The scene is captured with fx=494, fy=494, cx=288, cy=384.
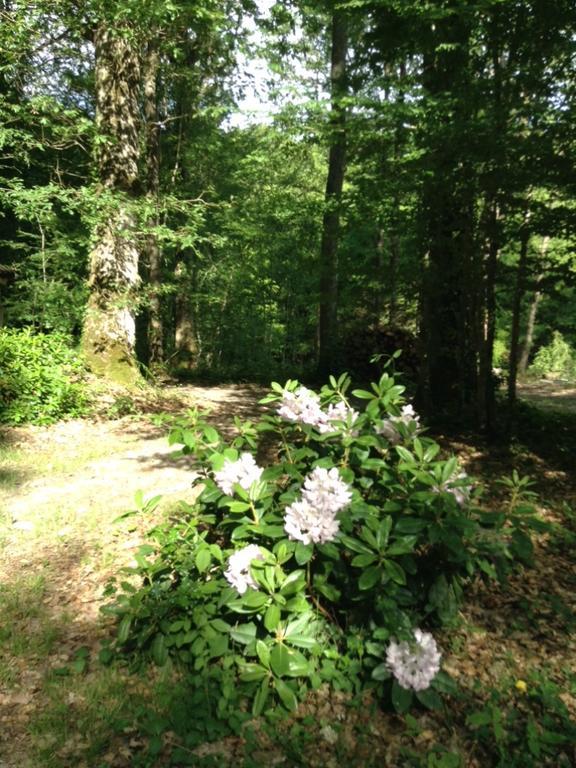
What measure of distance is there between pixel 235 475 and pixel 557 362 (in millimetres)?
19106

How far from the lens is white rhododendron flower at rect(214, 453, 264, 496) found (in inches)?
96.3

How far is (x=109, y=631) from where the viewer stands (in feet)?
8.79

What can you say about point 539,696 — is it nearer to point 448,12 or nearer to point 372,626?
point 372,626

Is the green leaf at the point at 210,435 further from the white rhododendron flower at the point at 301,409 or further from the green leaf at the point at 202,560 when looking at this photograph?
the green leaf at the point at 202,560

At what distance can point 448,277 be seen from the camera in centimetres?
588

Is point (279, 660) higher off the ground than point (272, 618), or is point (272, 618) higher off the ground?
point (272, 618)

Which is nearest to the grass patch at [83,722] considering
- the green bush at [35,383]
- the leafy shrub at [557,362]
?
the green bush at [35,383]

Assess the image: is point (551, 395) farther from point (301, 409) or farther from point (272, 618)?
Result: point (272, 618)

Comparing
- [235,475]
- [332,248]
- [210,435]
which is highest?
[332,248]

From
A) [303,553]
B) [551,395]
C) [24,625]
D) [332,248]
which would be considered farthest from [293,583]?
[551,395]

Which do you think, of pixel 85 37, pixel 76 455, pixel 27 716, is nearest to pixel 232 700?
pixel 27 716

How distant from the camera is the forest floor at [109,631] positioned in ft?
6.69

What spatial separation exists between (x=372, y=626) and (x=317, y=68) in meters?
17.8

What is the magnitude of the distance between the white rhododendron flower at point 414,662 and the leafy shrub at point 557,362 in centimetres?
1662
